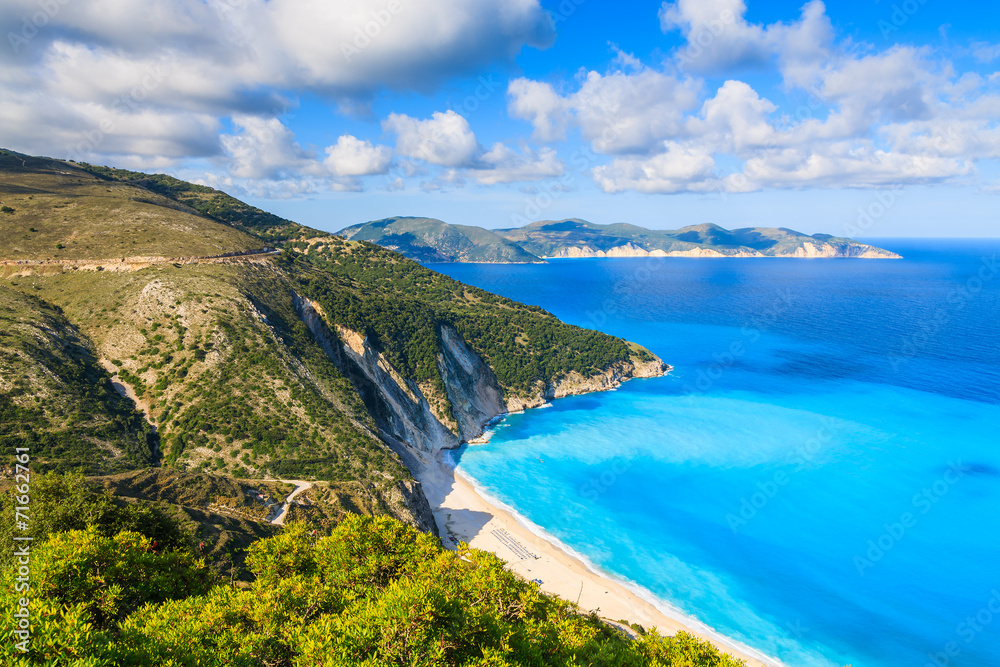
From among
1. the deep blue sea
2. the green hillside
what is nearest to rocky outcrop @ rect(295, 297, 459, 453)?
the green hillside

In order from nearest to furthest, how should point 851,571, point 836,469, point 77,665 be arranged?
point 77,665, point 851,571, point 836,469

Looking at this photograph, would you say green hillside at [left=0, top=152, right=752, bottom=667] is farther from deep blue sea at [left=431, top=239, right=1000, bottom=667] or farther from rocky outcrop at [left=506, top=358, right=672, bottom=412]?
deep blue sea at [left=431, top=239, right=1000, bottom=667]

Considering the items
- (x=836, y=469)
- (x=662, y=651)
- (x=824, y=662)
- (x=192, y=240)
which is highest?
(x=192, y=240)

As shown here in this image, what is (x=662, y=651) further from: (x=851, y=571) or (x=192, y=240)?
(x=192, y=240)

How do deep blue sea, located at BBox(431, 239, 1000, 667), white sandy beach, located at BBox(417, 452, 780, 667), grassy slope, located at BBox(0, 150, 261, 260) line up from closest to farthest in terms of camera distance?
white sandy beach, located at BBox(417, 452, 780, 667) → deep blue sea, located at BBox(431, 239, 1000, 667) → grassy slope, located at BBox(0, 150, 261, 260)

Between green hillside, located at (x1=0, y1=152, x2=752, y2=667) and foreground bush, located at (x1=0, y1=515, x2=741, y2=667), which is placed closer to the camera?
foreground bush, located at (x1=0, y1=515, x2=741, y2=667)

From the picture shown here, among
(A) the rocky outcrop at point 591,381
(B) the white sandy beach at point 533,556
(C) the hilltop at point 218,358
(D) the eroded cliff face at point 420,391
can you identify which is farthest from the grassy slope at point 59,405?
(A) the rocky outcrop at point 591,381

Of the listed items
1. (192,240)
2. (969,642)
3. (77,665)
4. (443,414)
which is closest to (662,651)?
(77,665)
